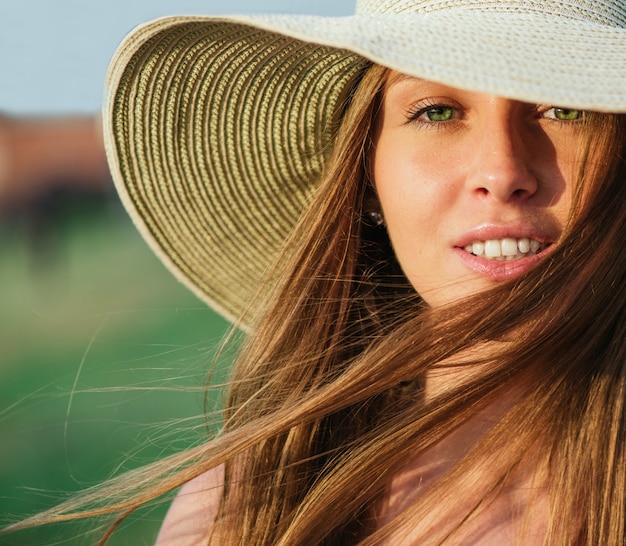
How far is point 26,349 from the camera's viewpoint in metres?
5.43

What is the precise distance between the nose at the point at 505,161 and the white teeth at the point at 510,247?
0.07m

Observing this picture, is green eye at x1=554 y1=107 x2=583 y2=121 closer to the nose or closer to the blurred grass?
the nose

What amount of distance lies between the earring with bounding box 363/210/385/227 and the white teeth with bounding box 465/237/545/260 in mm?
375

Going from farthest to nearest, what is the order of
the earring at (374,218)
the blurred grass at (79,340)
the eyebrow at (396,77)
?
the blurred grass at (79,340)
the earring at (374,218)
the eyebrow at (396,77)

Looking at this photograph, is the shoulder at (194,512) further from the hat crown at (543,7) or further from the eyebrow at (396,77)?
the hat crown at (543,7)

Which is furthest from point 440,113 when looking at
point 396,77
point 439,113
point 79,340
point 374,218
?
point 79,340

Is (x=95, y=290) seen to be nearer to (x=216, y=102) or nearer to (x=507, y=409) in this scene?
(x=216, y=102)

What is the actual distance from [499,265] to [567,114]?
243 mm

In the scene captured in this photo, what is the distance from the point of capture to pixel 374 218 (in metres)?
1.70

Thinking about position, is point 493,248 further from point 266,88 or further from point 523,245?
point 266,88

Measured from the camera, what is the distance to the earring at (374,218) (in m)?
1.68

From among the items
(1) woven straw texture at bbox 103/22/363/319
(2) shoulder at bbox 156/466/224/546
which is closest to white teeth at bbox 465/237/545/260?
(1) woven straw texture at bbox 103/22/363/319

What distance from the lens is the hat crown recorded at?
1264 millimetres

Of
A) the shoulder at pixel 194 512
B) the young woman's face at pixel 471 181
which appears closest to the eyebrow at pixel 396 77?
the young woman's face at pixel 471 181
